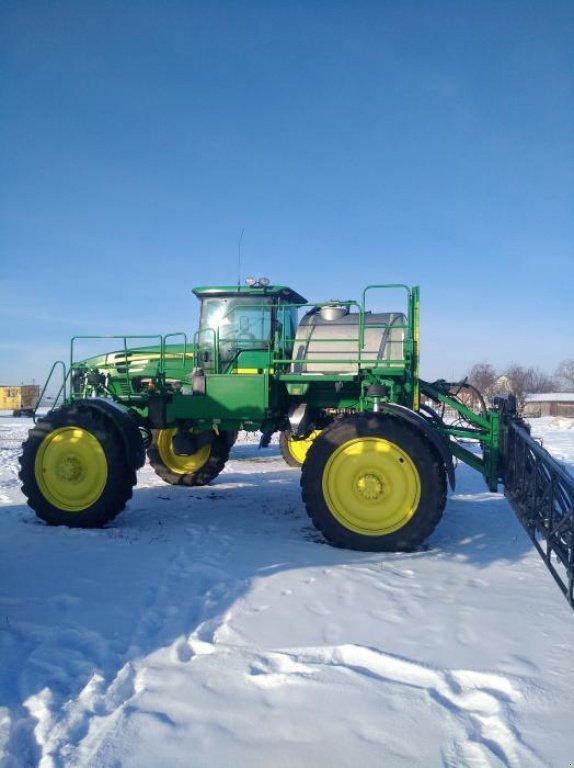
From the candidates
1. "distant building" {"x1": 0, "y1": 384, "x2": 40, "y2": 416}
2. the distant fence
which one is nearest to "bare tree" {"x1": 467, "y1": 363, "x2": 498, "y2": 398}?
the distant fence

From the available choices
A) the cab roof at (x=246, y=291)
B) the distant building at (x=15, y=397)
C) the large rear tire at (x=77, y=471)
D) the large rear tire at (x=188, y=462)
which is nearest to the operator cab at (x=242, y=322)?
the cab roof at (x=246, y=291)

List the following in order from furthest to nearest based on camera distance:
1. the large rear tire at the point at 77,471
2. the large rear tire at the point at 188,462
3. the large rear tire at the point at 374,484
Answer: the large rear tire at the point at 188,462, the large rear tire at the point at 77,471, the large rear tire at the point at 374,484

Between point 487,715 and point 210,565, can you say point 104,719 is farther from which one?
point 210,565

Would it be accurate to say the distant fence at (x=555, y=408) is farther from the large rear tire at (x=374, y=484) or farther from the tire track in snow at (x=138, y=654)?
the tire track in snow at (x=138, y=654)

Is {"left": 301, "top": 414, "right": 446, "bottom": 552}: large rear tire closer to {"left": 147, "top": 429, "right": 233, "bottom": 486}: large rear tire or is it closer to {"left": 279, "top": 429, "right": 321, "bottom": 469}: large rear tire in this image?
{"left": 147, "top": 429, "right": 233, "bottom": 486}: large rear tire

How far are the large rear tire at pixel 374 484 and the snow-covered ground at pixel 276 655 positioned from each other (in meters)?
0.32

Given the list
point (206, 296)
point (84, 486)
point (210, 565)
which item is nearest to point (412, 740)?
point (210, 565)

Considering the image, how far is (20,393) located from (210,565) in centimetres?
3352

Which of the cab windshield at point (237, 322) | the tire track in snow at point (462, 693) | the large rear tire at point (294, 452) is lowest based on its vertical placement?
the tire track in snow at point (462, 693)

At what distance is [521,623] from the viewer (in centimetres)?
406

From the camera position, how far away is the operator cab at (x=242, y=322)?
8.34m

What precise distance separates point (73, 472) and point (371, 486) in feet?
12.7

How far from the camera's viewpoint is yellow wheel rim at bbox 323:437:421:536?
603 cm

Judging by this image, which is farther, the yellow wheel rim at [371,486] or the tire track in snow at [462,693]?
the yellow wheel rim at [371,486]
